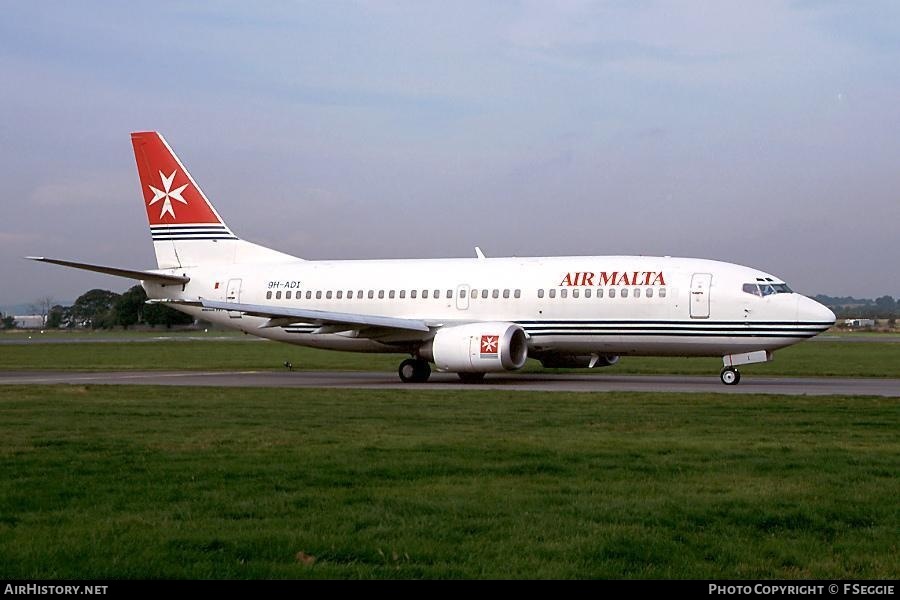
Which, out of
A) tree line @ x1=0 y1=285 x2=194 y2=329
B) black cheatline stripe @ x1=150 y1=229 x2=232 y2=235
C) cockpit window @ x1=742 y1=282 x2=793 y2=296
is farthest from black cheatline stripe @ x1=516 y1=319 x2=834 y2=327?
tree line @ x1=0 y1=285 x2=194 y2=329

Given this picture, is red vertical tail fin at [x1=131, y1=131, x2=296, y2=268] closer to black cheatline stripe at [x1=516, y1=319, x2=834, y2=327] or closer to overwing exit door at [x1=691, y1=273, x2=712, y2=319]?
black cheatline stripe at [x1=516, y1=319, x2=834, y2=327]

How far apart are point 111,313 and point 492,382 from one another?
3682 inches

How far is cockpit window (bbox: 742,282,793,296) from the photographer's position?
87.6 feet

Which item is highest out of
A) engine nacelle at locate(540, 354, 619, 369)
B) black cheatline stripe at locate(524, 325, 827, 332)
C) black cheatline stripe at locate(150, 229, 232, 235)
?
black cheatline stripe at locate(150, 229, 232, 235)

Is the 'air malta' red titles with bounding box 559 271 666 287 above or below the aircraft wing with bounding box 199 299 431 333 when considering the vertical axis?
Result: above

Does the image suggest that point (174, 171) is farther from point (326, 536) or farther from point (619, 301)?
point (326, 536)

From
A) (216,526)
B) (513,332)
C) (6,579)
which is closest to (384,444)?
(216,526)

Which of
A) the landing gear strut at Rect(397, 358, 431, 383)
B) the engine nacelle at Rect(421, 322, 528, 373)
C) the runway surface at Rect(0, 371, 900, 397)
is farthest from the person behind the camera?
the landing gear strut at Rect(397, 358, 431, 383)

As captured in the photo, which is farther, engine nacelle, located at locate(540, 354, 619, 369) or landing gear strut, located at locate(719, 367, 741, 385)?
engine nacelle, located at locate(540, 354, 619, 369)

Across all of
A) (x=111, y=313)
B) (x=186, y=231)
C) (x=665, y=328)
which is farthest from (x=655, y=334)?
(x=111, y=313)

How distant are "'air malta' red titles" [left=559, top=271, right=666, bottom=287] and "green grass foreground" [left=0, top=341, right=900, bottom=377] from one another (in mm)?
5158

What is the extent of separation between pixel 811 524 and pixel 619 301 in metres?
19.6

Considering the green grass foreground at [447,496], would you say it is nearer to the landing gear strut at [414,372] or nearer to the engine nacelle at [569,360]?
the landing gear strut at [414,372]
